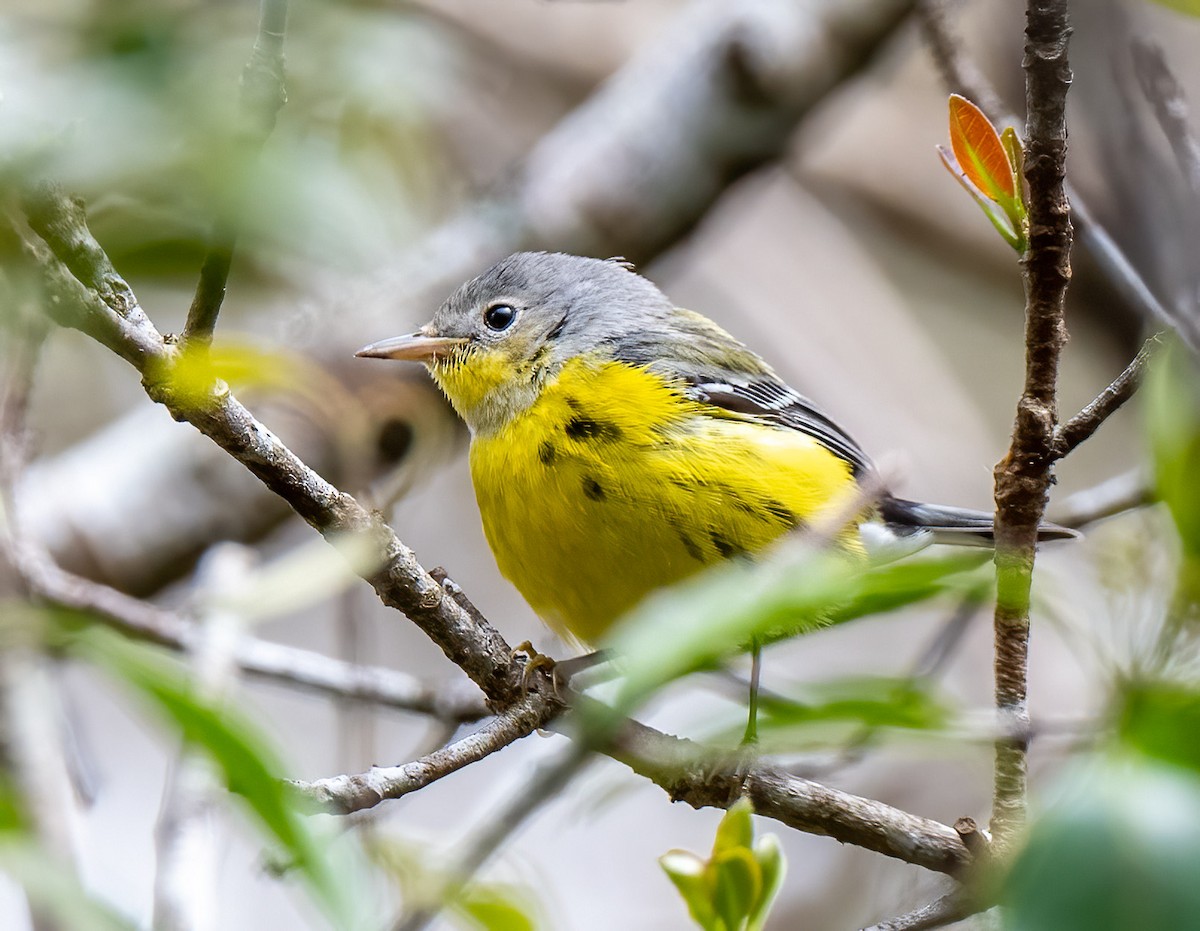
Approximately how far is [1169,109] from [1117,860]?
6.56 ft

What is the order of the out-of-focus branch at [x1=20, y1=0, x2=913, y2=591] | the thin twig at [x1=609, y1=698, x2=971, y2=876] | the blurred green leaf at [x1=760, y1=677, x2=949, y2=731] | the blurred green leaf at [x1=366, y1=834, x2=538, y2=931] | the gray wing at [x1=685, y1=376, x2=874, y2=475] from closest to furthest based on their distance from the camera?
the blurred green leaf at [x1=760, y1=677, x2=949, y2=731] → the blurred green leaf at [x1=366, y1=834, x2=538, y2=931] → the thin twig at [x1=609, y1=698, x2=971, y2=876] → the gray wing at [x1=685, y1=376, x2=874, y2=475] → the out-of-focus branch at [x1=20, y1=0, x2=913, y2=591]

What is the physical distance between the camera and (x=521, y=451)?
3.26 m

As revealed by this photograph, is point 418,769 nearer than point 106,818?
Yes

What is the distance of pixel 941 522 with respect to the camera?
3756 mm

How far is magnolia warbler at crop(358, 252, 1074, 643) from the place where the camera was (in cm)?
310

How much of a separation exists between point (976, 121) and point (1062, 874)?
94cm

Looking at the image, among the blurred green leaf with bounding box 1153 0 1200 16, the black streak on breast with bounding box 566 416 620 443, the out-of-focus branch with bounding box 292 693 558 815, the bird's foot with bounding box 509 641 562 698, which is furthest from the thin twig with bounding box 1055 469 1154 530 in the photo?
the blurred green leaf with bounding box 1153 0 1200 16

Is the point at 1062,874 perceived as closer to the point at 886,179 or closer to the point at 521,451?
the point at 521,451

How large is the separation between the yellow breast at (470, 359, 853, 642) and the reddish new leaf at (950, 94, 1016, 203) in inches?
64.7

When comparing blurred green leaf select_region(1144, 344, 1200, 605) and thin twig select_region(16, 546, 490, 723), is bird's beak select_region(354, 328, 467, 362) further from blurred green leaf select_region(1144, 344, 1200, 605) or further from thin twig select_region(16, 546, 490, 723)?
blurred green leaf select_region(1144, 344, 1200, 605)

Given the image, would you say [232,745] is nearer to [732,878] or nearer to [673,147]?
[732,878]

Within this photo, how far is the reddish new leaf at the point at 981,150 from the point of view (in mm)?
1511

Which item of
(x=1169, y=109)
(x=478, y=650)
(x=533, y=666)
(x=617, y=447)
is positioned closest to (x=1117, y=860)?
(x=478, y=650)

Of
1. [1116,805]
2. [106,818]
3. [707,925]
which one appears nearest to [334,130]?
[707,925]
